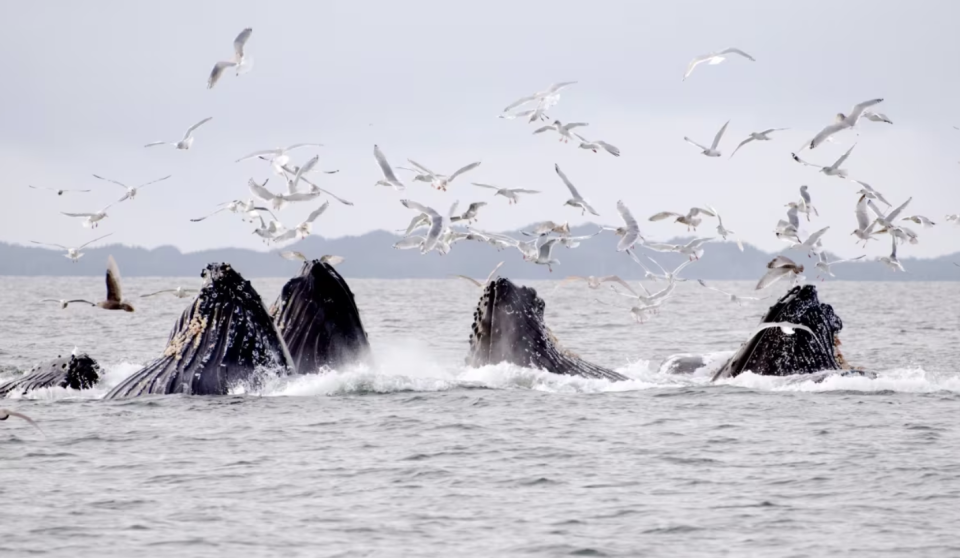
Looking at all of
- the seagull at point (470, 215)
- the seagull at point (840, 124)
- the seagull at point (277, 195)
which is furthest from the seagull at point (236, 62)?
the seagull at point (840, 124)

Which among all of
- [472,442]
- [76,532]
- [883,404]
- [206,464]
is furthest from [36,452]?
[883,404]

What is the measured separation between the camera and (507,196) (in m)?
20.8

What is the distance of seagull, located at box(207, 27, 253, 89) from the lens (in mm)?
19703

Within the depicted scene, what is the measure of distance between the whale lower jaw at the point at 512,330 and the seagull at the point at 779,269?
3.15 m

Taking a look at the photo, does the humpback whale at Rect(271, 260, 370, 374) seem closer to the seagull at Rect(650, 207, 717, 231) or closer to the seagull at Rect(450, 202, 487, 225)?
the seagull at Rect(450, 202, 487, 225)

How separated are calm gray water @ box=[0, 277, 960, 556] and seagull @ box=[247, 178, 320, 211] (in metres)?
3.04

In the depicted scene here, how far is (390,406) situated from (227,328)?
105 inches

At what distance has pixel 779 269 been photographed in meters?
18.9

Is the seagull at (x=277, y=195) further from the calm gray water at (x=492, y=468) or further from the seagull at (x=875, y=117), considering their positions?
the seagull at (x=875, y=117)

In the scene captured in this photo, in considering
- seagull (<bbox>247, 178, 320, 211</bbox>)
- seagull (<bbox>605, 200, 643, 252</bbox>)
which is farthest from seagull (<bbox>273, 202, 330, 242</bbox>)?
seagull (<bbox>605, 200, 643, 252</bbox>)

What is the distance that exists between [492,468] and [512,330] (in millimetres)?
4760

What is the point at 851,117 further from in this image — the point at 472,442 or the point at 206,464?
the point at 206,464

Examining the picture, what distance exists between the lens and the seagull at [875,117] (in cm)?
2023

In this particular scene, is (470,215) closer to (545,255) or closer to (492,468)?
(545,255)
